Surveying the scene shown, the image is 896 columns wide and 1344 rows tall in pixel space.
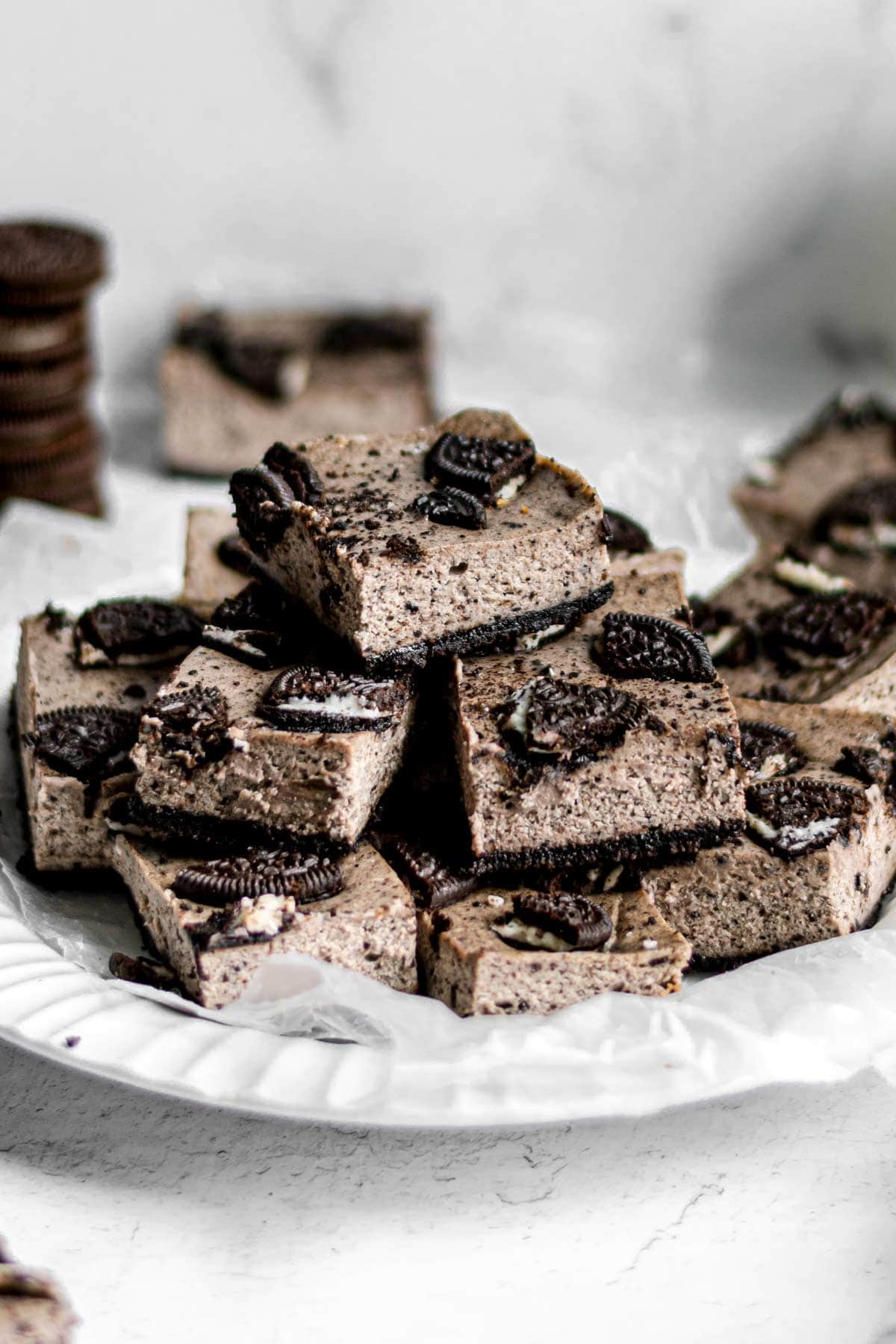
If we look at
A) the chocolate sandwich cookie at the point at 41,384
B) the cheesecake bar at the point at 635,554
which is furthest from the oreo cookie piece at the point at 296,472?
the chocolate sandwich cookie at the point at 41,384

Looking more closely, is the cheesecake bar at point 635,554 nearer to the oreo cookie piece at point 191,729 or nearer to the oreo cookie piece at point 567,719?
the oreo cookie piece at point 567,719

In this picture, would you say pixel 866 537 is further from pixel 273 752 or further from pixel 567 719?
pixel 273 752

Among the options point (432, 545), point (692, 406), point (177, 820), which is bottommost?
point (692, 406)

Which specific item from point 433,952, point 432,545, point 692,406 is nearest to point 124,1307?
point 433,952

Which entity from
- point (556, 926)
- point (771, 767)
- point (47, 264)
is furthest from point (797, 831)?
point (47, 264)

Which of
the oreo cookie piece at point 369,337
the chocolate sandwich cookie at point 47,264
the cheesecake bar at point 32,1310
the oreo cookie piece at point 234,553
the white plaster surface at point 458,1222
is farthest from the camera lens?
the oreo cookie piece at point 369,337

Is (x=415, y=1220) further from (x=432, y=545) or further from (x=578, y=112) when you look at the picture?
(x=578, y=112)

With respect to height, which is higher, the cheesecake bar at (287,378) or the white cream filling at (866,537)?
the white cream filling at (866,537)
